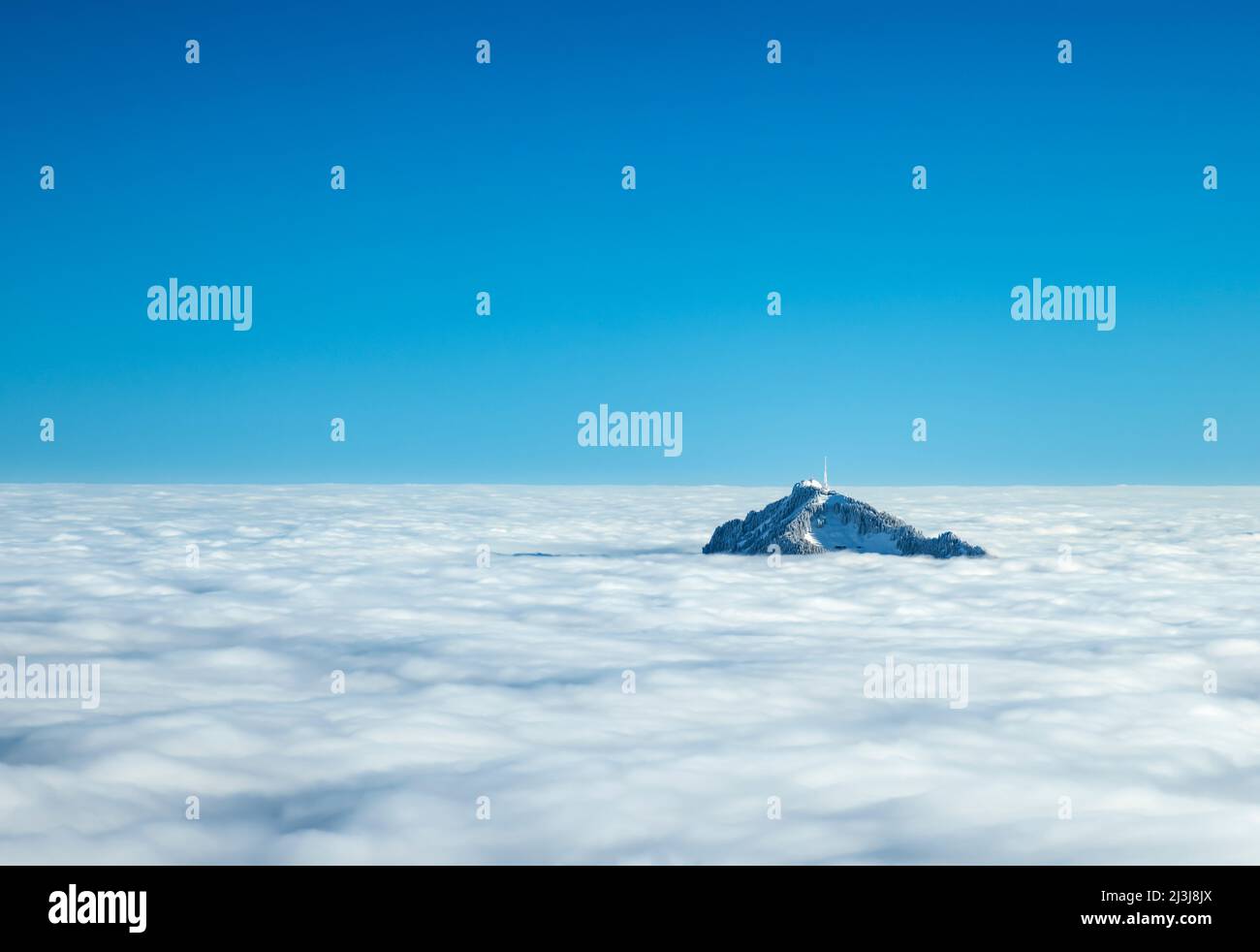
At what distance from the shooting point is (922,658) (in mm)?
17219

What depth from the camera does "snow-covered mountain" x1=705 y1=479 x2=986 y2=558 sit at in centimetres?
3388

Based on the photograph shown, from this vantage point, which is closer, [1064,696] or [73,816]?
[73,816]

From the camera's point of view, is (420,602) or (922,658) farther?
(420,602)

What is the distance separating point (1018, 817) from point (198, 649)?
46.9ft

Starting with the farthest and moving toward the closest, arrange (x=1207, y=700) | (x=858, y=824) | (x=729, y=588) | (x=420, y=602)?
(x=729, y=588) → (x=420, y=602) → (x=1207, y=700) → (x=858, y=824)

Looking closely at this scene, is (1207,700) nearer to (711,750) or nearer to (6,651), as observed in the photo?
(711,750)

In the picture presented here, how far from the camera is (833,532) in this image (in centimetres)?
3459

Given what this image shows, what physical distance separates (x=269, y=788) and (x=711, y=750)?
4.84 metres

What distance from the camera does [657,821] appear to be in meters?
9.18

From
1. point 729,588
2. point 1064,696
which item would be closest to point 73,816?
point 1064,696

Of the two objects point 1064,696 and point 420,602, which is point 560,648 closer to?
point 420,602

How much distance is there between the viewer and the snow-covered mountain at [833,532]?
3388 cm
